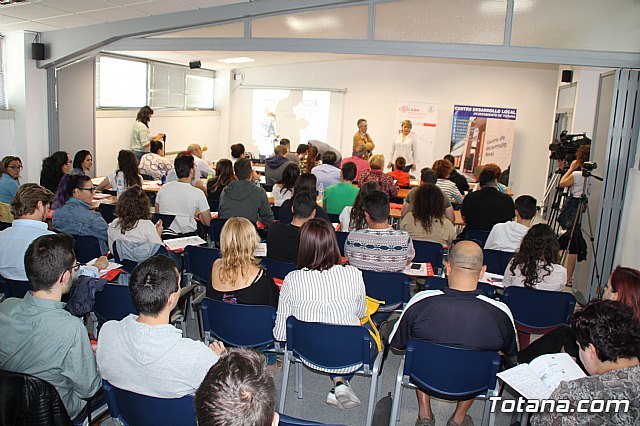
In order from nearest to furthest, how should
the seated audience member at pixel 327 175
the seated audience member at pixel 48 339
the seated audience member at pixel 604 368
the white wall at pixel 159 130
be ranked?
the seated audience member at pixel 604 368
the seated audience member at pixel 48 339
the seated audience member at pixel 327 175
the white wall at pixel 159 130

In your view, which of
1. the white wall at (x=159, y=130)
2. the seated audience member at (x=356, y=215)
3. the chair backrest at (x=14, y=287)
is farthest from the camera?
the white wall at (x=159, y=130)

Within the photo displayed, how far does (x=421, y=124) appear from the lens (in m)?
11.9

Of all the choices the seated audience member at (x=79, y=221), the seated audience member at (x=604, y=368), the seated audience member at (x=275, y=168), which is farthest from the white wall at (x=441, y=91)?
the seated audience member at (x=604, y=368)

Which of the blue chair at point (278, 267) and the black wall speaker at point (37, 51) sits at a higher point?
the black wall speaker at point (37, 51)

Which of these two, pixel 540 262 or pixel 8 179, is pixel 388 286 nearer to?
pixel 540 262

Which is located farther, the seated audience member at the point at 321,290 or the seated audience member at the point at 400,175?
the seated audience member at the point at 400,175

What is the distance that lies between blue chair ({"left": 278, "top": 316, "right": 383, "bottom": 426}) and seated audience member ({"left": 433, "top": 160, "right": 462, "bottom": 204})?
4164mm

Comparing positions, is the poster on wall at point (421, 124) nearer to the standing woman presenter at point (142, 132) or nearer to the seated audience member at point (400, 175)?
the seated audience member at point (400, 175)

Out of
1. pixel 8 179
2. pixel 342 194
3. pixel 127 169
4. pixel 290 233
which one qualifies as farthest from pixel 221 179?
pixel 290 233

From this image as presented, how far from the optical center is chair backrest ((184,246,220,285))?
4266mm

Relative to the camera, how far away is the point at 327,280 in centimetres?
318

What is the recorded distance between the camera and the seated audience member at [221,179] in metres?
6.68

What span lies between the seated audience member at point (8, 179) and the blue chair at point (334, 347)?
398 centimetres

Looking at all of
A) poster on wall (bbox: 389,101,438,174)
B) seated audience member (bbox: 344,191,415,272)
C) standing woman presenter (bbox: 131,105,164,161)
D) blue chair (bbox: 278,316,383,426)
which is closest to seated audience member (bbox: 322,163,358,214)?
seated audience member (bbox: 344,191,415,272)
